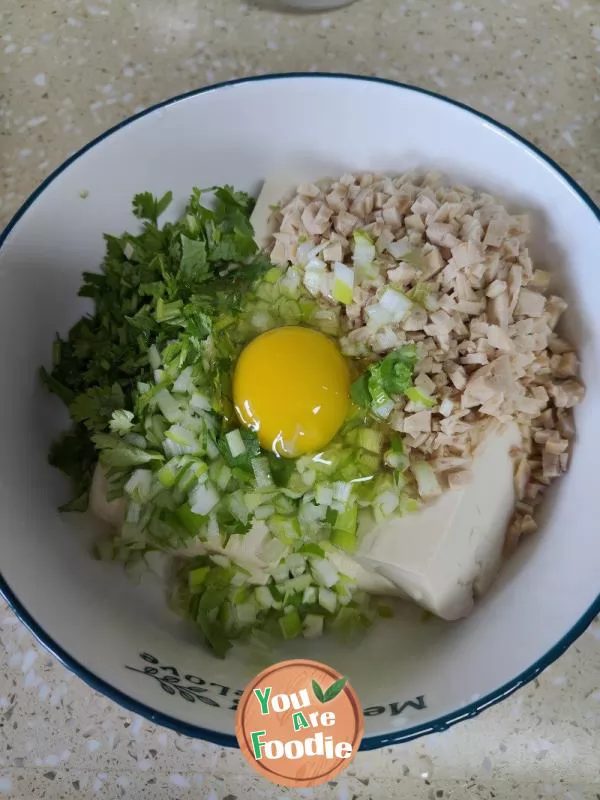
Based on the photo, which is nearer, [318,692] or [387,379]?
[318,692]

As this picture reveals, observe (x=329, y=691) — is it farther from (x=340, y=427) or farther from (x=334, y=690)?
(x=340, y=427)

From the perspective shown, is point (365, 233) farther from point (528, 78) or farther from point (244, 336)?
point (528, 78)

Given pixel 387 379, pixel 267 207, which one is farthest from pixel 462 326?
pixel 267 207

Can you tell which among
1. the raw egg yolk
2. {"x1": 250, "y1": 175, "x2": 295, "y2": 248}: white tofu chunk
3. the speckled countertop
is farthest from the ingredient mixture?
the speckled countertop

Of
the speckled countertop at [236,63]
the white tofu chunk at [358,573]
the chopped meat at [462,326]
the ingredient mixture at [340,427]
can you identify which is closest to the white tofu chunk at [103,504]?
the ingredient mixture at [340,427]

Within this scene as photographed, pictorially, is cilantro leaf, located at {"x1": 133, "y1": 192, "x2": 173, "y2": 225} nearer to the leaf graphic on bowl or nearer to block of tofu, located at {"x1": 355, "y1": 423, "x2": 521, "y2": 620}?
block of tofu, located at {"x1": 355, "y1": 423, "x2": 521, "y2": 620}

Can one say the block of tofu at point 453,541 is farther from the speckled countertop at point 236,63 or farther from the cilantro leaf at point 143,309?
the cilantro leaf at point 143,309
